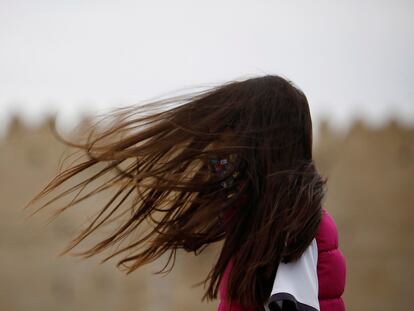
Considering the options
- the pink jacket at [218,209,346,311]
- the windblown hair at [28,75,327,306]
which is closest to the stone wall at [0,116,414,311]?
the windblown hair at [28,75,327,306]

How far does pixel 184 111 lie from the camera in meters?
2.30

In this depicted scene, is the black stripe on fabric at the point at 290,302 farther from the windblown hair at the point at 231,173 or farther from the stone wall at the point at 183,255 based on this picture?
the stone wall at the point at 183,255

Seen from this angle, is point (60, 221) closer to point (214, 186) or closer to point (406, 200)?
point (406, 200)

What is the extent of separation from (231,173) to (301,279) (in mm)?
366

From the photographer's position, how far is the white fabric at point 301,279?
1.95 metres

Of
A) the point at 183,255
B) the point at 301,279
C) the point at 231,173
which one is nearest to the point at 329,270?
the point at 301,279

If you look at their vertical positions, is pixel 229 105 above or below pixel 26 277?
above

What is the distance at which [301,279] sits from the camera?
1970mm

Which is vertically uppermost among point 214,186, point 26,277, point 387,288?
point 214,186

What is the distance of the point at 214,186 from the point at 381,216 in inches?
528

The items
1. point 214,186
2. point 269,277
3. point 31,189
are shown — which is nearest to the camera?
point 269,277

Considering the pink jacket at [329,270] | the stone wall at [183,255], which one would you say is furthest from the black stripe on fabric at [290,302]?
the stone wall at [183,255]

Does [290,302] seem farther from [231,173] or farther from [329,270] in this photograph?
[231,173]

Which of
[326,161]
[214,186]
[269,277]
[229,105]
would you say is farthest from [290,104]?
[326,161]
